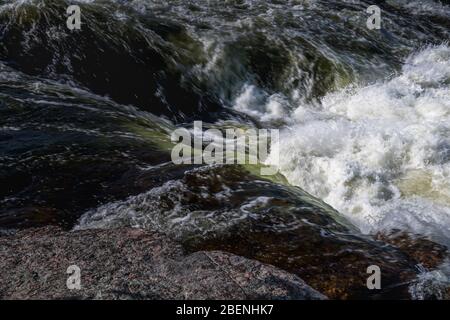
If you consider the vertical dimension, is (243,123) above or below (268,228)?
below

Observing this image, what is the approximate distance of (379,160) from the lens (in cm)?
819

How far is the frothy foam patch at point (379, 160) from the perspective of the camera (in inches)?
259

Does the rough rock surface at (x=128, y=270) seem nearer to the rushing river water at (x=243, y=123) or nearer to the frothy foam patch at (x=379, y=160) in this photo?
the rushing river water at (x=243, y=123)

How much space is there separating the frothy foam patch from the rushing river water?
0.03m

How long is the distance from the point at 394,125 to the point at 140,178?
484 centimetres

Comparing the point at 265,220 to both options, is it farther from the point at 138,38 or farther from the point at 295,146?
the point at 138,38

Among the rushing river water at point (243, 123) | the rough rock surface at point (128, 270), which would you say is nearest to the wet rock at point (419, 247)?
the rushing river water at point (243, 123)

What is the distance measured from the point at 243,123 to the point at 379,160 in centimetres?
256

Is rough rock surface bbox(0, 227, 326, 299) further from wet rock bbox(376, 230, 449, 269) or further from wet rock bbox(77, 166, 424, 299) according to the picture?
wet rock bbox(376, 230, 449, 269)

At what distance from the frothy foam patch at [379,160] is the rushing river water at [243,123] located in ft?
0.09

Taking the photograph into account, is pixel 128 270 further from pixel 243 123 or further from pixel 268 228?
pixel 243 123

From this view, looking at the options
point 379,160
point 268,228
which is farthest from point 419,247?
point 379,160

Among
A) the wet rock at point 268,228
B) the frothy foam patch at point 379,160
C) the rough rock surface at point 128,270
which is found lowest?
the frothy foam patch at point 379,160
